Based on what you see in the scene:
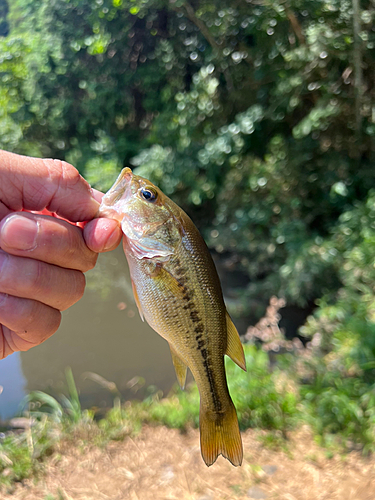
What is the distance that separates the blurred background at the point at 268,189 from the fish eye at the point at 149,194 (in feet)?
8.58

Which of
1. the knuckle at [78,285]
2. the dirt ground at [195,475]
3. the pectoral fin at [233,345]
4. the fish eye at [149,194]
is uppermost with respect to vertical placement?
the fish eye at [149,194]

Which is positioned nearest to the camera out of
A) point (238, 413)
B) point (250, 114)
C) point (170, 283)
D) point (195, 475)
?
point (170, 283)

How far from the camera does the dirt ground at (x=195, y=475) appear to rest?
2760 mm

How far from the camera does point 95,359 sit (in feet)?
17.5

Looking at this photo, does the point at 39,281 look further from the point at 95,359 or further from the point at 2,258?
the point at 95,359

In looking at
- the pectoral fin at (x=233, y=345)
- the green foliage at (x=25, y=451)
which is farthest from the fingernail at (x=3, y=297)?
the green foliage at (x=25, y=451)

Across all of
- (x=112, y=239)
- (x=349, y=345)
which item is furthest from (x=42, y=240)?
(x=349, y=345)

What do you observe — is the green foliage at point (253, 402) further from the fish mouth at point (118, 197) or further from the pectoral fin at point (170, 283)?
the fish mouth at point (118, 197)

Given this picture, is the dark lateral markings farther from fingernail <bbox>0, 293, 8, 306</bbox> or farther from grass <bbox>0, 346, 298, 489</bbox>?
grass <bbox>0, 346, 298, 489</bbox>

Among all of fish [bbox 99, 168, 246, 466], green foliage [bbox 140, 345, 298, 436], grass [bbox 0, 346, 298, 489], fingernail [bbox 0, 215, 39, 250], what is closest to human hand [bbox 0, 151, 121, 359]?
fingernail [bbox 0, 215, 39, 250]

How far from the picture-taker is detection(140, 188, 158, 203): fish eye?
5.14ft

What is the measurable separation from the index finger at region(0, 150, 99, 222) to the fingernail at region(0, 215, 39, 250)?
0.55ft

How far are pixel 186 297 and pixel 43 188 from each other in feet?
2.40

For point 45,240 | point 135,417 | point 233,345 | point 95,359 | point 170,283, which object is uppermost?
point 45,240
